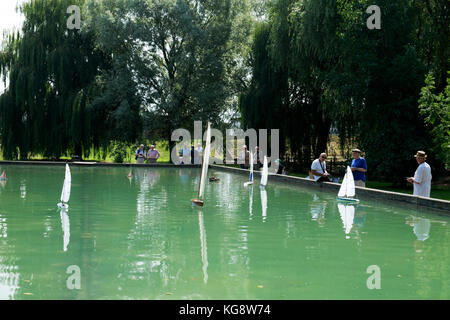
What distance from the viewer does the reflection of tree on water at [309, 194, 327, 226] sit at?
1161 cm

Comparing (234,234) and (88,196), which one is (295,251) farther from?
(88,196)

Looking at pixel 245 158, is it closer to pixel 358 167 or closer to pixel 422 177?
pixel 358 167

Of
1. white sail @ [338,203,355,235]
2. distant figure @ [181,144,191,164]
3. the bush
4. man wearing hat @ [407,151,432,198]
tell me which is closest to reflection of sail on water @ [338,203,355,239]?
white sail @ [338,203,355,235]

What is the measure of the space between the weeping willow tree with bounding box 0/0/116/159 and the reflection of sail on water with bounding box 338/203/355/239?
81.5 feet

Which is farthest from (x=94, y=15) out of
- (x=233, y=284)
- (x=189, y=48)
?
(x=233, y=284)

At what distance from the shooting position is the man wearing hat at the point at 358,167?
51.0 ft

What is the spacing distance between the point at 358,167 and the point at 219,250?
8.52 m

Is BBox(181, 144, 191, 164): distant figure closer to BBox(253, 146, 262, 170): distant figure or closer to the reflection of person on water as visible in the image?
BBox(253, 146, 262, 170): distant figure

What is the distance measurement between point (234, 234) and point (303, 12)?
A: 16.1 meters

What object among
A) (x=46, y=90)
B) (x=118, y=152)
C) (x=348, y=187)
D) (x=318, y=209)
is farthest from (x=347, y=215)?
(x=46, y=90)

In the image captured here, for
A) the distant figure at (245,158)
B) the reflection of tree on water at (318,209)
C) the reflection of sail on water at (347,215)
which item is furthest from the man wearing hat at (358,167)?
the distant figure at (245,158)

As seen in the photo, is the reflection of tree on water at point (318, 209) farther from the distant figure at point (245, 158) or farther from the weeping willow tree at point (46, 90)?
the weeping willow tree at point (46, 90)

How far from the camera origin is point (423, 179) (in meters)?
13.1

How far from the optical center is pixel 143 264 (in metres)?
7.14
